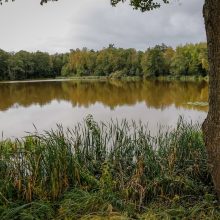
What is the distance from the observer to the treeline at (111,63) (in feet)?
224

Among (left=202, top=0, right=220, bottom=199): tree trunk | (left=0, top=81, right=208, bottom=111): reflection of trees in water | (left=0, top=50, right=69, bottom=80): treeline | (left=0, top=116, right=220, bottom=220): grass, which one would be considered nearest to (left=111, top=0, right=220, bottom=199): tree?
(left=202, top=0, right=220, bottom=199): tree trunk

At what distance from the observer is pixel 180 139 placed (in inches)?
215

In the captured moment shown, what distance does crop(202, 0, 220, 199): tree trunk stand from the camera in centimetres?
362

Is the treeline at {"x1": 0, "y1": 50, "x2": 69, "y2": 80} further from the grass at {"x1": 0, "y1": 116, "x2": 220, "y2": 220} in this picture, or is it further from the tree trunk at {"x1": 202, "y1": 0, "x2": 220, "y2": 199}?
the tree trunk at {"x1": 202, "y1": 0, "x2": 220, "y2": 199}

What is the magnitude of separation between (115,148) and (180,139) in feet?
3.29

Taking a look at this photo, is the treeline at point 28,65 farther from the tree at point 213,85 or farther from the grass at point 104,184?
the tree at point 213,85

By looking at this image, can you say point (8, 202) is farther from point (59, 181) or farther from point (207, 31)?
point (207, 31)

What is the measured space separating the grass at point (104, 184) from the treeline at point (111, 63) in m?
57.9

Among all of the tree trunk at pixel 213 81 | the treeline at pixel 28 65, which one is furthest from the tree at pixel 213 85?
the treeline at pixel 28 65

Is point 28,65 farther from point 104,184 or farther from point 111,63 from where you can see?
point 104,184

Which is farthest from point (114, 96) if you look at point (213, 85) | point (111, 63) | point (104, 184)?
point (111, 63)

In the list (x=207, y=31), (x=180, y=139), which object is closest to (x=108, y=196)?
(x=180, y=139)

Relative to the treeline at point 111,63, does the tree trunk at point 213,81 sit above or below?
below

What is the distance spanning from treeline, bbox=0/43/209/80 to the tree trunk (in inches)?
2324
